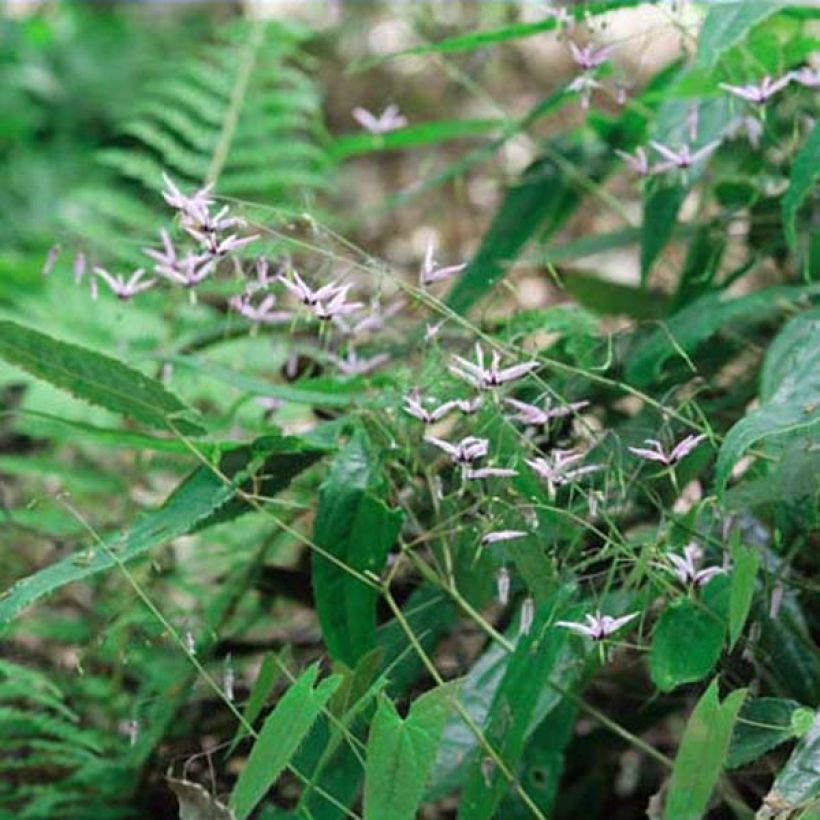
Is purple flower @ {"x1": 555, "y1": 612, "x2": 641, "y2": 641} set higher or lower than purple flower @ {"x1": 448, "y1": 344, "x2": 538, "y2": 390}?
lower

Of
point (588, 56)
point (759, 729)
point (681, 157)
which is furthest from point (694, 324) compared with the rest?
point (759, 729)

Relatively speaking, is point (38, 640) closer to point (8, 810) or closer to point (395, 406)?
point (8, 810)

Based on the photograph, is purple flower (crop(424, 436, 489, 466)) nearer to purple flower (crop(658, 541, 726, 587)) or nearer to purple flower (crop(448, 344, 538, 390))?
purple flower (crop(448, 344, 538, 390))

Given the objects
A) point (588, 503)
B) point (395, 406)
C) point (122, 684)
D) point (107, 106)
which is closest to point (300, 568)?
point (122, 684)

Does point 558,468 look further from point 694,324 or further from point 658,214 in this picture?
point 658,214

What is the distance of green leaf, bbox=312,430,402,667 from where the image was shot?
1684 millimetres

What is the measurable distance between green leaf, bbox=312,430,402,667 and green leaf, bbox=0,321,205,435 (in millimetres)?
159

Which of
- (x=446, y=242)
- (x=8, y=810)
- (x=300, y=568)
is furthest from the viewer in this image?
(x=446, y=242)

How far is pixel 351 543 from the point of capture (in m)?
1.70

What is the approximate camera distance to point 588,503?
158 cm

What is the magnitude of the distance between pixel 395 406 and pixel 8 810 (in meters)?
0.84

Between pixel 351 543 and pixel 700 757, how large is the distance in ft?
1.53

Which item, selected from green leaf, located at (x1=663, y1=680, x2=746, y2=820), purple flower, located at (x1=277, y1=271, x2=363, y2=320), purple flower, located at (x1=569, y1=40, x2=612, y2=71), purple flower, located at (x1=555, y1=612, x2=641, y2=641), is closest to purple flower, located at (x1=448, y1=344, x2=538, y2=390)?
purple flower, located at (x1=277, y1=271, x2=363, y2=320)

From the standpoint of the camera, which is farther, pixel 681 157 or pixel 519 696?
pixel 681 157
